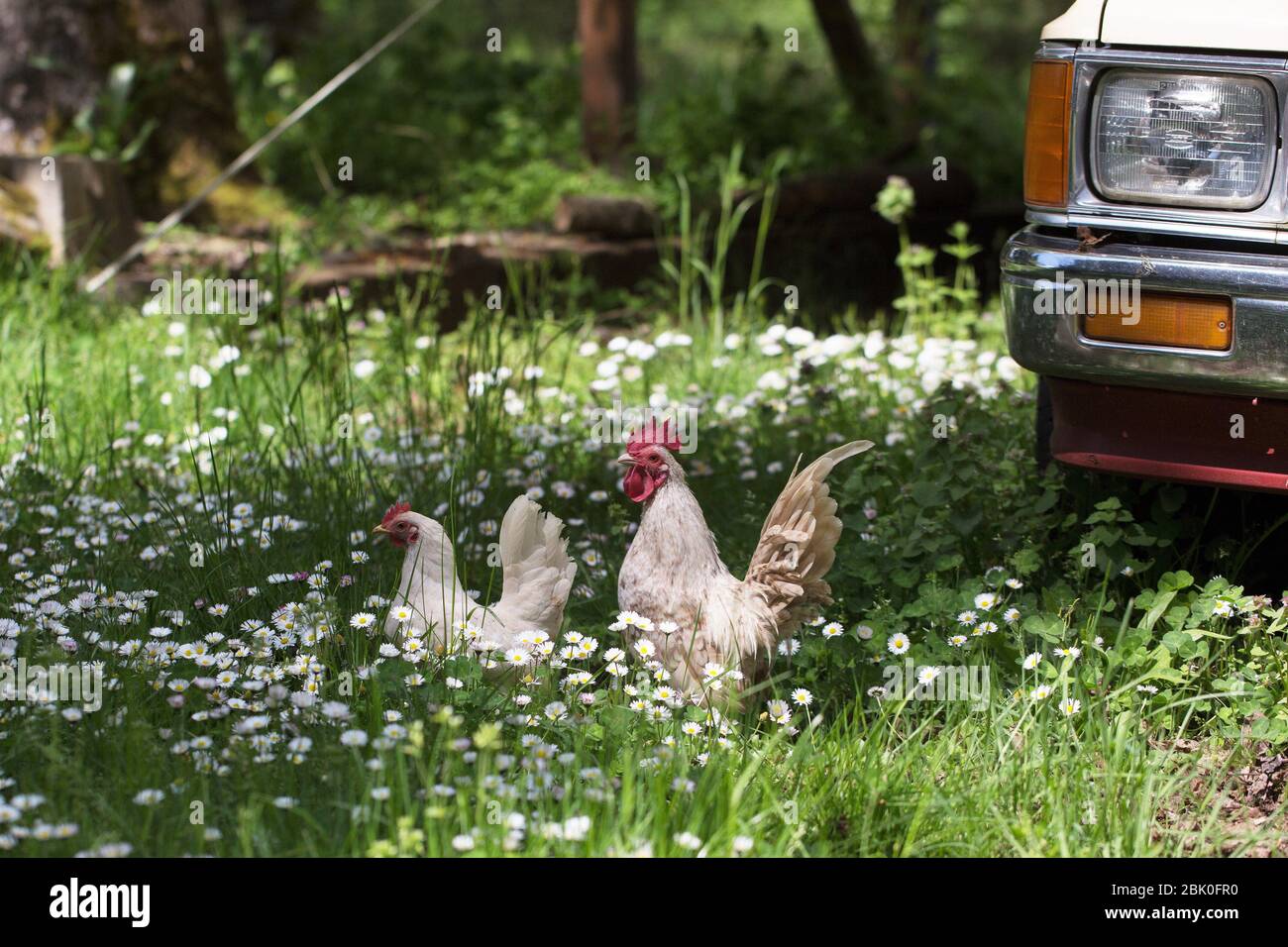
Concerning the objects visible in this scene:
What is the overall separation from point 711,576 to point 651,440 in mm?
328

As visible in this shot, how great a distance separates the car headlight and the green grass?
78 cm

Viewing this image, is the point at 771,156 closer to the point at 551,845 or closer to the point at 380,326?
the point at 380,326

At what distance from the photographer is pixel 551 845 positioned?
2.28 m

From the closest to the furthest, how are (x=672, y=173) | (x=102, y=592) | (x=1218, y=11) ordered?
(x=1218, y=11)
(x=102, y=592)
(x=672, y=173)

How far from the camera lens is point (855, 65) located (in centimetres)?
870

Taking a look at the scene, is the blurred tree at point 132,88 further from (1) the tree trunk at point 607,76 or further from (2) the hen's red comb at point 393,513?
(2) the hen's red comb at point 393,513

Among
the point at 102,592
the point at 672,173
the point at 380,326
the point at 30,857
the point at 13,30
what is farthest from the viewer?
the point at 672,173

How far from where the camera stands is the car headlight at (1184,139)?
279 centimetres

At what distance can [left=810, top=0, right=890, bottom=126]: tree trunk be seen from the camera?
8609mm

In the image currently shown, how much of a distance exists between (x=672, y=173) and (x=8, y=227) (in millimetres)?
3326

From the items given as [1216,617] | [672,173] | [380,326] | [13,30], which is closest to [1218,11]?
[1216,617]

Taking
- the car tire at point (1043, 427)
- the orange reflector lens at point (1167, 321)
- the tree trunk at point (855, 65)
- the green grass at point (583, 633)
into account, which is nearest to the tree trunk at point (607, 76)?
the tree trunk at point (855, 65)

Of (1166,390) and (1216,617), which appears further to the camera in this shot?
(1216,617)

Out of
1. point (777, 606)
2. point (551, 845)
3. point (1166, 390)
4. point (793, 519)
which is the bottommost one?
point (551, 845)
